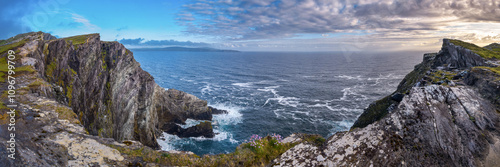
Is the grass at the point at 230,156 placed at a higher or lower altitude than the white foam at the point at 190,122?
higher

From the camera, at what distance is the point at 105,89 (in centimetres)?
3762

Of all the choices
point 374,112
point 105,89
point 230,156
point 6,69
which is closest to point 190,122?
point 105,89

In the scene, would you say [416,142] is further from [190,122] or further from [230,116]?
[230,116]

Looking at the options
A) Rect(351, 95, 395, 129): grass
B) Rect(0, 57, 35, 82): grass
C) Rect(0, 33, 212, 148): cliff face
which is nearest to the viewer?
Rect(0, 57, 35, 82): grass

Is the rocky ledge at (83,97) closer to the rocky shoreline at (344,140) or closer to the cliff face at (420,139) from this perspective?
the rocky shoreline at (344,140)

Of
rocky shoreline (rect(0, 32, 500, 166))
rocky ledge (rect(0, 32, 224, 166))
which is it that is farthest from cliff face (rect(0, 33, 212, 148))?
rocky shoreline (rect(0, 32, 500, 166))

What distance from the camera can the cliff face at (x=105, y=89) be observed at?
87.4ft

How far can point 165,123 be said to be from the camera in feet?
174

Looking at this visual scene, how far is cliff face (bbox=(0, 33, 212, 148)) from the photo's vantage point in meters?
26.6

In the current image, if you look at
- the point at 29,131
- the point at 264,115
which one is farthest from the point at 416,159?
the point at 264,115

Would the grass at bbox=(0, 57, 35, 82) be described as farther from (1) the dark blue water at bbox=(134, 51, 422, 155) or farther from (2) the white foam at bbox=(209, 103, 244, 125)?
(2) the white foam at bbox=(209, 103, 244, 125)

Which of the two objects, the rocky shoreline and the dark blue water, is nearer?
the rocky shoreline

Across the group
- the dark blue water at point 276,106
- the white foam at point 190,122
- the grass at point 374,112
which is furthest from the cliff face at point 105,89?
the grass at point 374,112

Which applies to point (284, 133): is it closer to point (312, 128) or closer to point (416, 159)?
point (312, 128)
